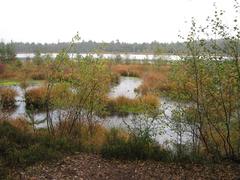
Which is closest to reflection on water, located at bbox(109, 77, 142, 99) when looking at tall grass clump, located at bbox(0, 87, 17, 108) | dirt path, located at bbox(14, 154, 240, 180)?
tall grass clump, located at bbox(0, 87, 17, 108)

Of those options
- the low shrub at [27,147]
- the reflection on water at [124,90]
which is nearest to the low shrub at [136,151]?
the low shrub at [27,147]

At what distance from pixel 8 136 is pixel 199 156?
510 centimetres

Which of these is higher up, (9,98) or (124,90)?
(9,98)

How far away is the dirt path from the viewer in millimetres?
6879

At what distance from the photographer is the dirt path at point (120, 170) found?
22.6 feet

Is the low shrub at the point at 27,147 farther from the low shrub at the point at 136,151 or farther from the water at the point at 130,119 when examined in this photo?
the water at the point at 130,119

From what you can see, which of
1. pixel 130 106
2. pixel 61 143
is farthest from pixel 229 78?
pixel 130 106

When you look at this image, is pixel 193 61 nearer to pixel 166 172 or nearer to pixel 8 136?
pixel 166 172

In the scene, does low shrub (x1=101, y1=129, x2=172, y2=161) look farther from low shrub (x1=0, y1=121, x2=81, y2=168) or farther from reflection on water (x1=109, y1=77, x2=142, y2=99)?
reflection on water (x1=109, y1=77, x2=142, y2=99)

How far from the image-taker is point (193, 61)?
27.4ft

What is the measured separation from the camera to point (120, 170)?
7.39 m

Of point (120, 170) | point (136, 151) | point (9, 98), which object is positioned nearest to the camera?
point (120, 170)

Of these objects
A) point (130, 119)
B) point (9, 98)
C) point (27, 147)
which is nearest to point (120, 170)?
point (27, 147)

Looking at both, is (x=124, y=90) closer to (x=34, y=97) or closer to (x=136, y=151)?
(x=34, y=97)
